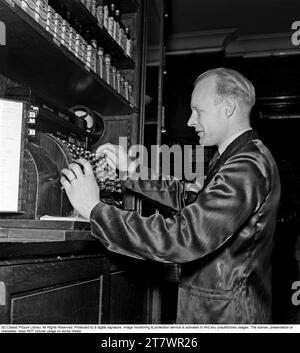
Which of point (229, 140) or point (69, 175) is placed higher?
point (229, 140)

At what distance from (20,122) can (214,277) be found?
Result: 2.35 feet

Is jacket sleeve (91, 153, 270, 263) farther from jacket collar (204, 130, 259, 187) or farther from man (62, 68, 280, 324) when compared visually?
jacket collar (204, 130, 259, 187)

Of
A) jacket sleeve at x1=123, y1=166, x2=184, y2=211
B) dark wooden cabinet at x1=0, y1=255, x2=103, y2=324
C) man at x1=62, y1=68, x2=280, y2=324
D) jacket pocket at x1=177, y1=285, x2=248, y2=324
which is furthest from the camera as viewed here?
jacket sleeve at x1=123, y1=166, x2=184, y2=211

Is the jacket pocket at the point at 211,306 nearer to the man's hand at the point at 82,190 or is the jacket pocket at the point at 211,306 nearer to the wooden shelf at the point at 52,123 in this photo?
the man's hand at the point at 82,190

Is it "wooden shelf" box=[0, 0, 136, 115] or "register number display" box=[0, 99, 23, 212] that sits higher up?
"wooden shelf" box=[0, 0, 136, 115]

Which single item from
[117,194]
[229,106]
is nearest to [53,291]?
[229,106]

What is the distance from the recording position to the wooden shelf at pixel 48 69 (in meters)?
1.46

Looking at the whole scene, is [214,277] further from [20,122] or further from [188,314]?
[20,122]

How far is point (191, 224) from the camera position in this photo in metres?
1.09

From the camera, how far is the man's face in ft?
4.52

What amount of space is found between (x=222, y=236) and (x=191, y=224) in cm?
9

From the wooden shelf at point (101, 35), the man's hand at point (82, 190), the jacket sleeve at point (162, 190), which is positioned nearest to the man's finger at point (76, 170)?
the man's hand at point (82, 190)

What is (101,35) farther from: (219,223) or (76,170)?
(219,223)

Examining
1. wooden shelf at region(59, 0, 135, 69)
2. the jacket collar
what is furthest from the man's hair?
wooden shelf at region(59, 0, 135, 69)
